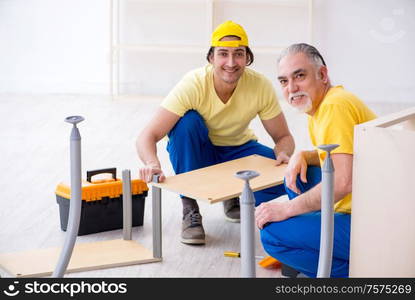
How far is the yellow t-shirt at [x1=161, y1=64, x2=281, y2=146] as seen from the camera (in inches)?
148

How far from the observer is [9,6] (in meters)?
7.13

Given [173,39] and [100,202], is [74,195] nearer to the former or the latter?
[100,202]

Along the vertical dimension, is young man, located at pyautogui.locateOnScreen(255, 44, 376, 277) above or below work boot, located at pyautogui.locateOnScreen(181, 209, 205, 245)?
above

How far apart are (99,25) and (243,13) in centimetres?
114

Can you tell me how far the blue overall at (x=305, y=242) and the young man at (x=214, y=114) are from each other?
2.14ft

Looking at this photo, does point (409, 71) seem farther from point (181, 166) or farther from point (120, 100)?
point (181, 166)

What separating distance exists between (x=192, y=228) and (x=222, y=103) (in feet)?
1.77

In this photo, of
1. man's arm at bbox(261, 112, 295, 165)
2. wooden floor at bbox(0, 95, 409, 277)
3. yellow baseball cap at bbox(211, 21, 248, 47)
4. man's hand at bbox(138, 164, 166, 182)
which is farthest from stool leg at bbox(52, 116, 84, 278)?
man's arm at bbox(261, 112, 295, 165)

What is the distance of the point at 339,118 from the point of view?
2.84 m

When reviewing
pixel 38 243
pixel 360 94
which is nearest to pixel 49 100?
pixel 360 94

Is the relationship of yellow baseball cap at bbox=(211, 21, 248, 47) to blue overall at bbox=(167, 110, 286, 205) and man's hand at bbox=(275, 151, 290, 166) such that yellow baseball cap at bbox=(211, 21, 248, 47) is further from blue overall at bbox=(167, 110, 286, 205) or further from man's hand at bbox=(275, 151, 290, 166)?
man's hand at bbox=(275, 151, 290, 166)

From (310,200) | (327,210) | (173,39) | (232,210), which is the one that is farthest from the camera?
(173,39)

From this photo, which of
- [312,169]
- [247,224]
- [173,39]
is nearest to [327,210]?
[247,224]

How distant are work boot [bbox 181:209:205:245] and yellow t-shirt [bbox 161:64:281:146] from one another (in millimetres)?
338
